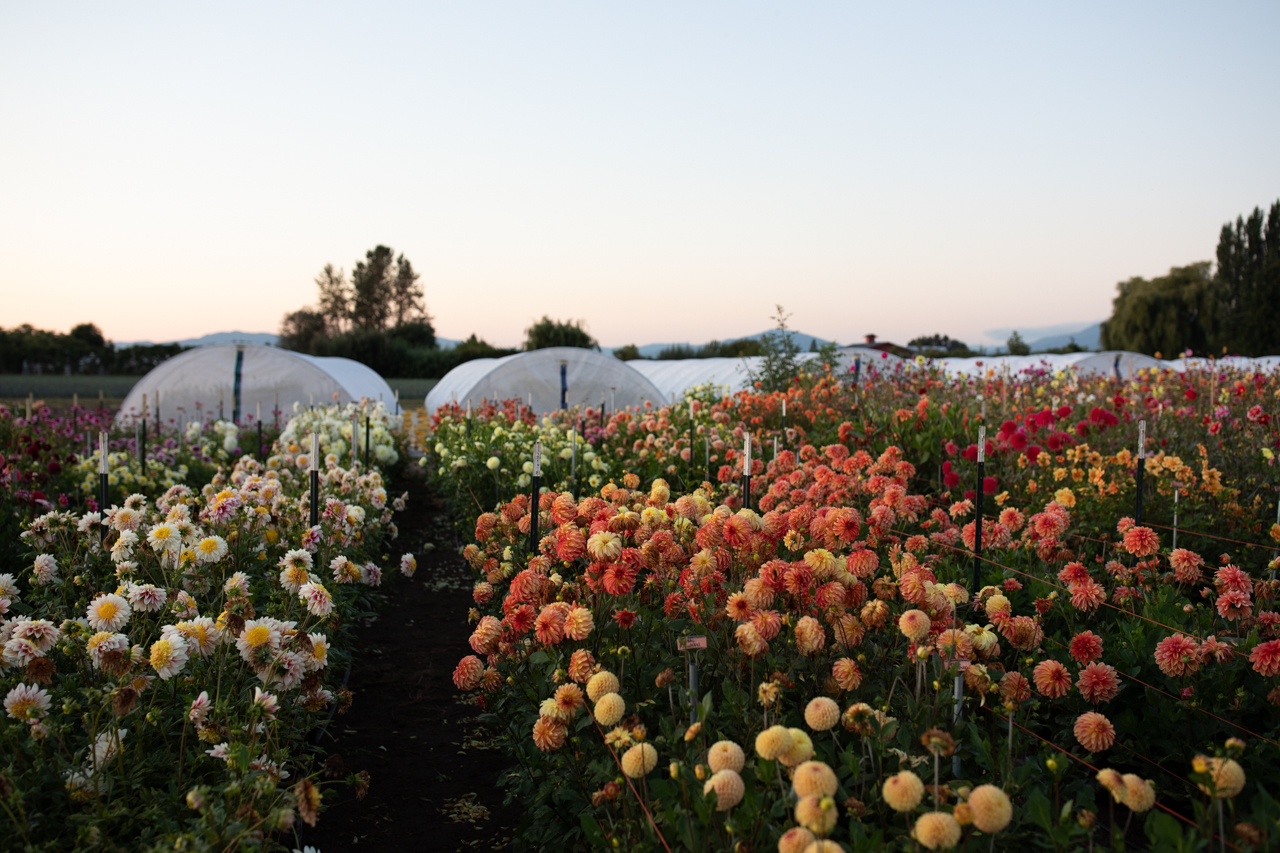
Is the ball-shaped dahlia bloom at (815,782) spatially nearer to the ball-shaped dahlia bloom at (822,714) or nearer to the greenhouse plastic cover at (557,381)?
the ball-shaped dahlia bloom at (822,714)

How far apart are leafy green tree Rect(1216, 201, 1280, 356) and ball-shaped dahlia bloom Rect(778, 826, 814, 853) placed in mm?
40251

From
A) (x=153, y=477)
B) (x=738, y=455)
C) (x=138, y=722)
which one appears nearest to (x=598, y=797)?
(x=138, y=722)

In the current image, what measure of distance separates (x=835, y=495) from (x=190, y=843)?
2.44m

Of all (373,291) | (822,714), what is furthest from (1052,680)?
(373,291)

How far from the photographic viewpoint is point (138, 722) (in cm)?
215

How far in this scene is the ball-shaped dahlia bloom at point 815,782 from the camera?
1354 mm

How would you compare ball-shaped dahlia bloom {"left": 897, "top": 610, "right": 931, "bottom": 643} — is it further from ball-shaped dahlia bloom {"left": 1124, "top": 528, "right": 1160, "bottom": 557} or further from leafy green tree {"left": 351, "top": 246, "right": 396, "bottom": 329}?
leafy green tree {"left": 351, "top": 246, "right": 396, "bottom": 329}

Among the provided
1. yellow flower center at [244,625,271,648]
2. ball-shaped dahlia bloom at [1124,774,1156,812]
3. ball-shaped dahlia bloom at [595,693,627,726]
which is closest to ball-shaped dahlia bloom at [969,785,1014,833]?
ball-shaped dahlia bloom at [1124,774,1156,812]

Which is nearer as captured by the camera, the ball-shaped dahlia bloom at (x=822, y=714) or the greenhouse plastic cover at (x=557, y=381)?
the ball-shaped dahlia bloom at (x=822, y=714)

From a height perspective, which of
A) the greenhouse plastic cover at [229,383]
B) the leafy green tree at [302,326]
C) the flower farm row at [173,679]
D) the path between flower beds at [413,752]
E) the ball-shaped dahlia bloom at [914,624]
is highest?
the leafy green tree at [302,326]

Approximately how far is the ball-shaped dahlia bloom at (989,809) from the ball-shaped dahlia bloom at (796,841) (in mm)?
275

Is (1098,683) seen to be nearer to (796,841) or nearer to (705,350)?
(796,841)

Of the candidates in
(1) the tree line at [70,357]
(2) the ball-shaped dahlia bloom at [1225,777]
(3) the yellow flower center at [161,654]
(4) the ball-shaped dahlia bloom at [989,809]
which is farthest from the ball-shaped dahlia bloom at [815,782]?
(1) the tree line at [70,357]

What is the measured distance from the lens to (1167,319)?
34.4m
